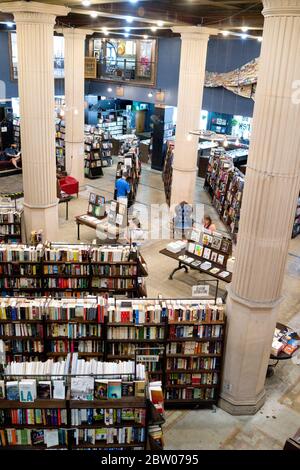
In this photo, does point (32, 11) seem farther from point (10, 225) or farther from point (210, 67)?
point (210, 67)

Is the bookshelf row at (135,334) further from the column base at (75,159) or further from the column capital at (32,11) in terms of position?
the column base at (75,159)

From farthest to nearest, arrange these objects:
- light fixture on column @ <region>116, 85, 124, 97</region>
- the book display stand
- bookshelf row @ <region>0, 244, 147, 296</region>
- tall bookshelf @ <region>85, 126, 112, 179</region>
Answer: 1. light fixture on column @ <region>116, 85, 124, 97</region>
2. tall bookshelf @ <region>85, 126, 112, 179</region>
3. the book display stand
4. bookshelf row @ <region>0, 244, 147, 296</region>

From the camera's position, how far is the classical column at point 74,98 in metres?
15.9

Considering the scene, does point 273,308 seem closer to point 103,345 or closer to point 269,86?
point 103,345

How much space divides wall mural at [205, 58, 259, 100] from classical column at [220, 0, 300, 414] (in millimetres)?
12774

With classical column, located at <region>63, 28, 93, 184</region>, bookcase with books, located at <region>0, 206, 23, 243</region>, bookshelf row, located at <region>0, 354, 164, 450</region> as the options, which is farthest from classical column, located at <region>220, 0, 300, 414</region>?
classical column, located at <region>63, 28, 93, 184</region>

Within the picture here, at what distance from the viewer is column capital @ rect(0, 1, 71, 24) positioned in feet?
30.1

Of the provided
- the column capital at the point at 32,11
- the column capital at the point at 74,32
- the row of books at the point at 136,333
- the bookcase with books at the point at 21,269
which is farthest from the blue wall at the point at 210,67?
the row of books at the point at 136,333

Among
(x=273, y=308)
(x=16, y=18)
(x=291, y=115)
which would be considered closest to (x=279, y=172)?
(x=291, y=115)

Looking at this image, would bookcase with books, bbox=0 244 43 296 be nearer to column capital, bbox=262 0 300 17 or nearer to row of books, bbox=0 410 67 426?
row of books, bbox=0 410 67 426

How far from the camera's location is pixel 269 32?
536 cm

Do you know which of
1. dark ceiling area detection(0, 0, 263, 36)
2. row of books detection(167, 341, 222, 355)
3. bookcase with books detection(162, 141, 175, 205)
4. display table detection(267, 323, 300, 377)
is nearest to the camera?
row of books detection(167, 341, 222, 355)

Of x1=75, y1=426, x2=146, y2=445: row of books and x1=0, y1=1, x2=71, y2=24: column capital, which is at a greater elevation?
x1=0, y1=1, x2=71, y2=24: column capital

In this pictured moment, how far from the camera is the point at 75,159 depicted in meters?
17.1
